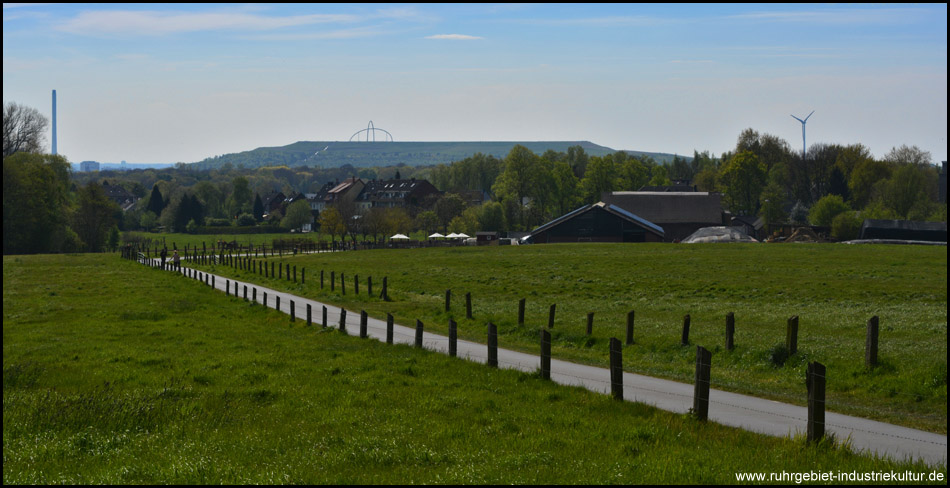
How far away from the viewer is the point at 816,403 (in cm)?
1264

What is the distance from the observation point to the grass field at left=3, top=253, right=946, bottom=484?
1102 centimetres

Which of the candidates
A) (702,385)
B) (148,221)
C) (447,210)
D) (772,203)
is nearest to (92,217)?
(447,210)

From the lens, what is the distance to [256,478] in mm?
10594

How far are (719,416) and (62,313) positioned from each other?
3272 centimetres

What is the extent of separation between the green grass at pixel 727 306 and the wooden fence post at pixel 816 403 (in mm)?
4379

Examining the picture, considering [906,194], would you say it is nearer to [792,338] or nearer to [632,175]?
[632,175]

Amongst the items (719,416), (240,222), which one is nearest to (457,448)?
(719,416)

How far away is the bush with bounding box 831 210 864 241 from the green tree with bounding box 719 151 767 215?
27.9 meters

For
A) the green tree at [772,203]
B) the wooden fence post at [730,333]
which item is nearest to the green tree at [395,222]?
the green tree at [772,203]

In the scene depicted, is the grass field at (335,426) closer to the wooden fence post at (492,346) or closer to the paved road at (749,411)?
the wooden fence post at (492,346)

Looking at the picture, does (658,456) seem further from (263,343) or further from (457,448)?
(263,343)

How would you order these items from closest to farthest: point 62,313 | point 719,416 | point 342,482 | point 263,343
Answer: point 342,482 < point 719,416 < point 263,343 < point 62,313

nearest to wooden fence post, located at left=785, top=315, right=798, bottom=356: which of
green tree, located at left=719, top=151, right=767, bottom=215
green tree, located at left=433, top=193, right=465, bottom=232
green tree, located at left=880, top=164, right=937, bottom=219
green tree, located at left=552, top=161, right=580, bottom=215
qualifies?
green tree, located at left=880, top=164, right=937, bottom=219

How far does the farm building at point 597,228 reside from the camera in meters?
118
